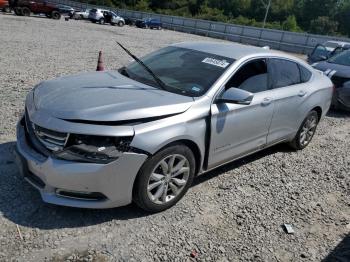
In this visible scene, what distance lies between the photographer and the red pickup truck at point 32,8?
102 feet

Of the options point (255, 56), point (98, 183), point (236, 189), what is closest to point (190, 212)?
point (236, 189)

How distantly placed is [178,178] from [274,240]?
1141mm

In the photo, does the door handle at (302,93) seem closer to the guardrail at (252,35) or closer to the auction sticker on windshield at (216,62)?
the auction sticker on windshield at (216,62)

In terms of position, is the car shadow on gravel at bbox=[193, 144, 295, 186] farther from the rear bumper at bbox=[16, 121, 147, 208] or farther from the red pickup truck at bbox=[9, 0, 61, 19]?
the red pickup truck at bbox=[9, 0, 61, 19]

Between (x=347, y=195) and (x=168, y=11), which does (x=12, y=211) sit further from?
(x=168, y=11)

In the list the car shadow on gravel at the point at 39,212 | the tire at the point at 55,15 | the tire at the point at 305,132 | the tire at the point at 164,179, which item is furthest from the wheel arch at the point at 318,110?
the tire at the point at 55,15

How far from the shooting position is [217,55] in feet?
14.9

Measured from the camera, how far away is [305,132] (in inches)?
233

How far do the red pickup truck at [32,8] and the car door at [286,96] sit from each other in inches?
1225

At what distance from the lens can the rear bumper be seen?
317 centimetres

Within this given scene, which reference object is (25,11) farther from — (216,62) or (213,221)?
(213,221)

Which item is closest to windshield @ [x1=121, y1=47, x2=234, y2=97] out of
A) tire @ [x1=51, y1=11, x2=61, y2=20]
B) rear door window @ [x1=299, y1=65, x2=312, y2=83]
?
rear door window @ [x1=299, y1=65, x2=312, y2=83]

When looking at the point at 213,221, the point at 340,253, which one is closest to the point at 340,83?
the point at 340,253

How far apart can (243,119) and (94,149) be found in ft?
6.22
